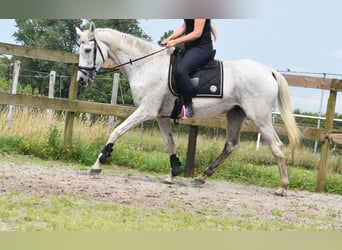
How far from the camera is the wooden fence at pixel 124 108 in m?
5.54

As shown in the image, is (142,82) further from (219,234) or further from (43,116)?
(219,234)

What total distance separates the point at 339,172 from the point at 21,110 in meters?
5.23

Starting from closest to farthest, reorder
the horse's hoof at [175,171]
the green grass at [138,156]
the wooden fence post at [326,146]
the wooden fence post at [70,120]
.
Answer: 1. the horse's hoof at [175,171]
2. the wooden fence post at [326,146]
3. the green grass at [138,156]
4. the wooden fence post at [70,120]

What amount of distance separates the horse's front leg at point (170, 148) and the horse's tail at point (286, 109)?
1.30 metres

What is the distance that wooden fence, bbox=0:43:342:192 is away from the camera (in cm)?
554

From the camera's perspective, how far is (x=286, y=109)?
5.02 m

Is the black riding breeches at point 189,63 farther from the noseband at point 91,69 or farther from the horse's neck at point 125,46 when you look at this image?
the noseband at point 91,69

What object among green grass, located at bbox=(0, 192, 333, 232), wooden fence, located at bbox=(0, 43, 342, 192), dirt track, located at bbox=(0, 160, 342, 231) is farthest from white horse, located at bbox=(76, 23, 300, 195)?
green grass, located at bbox=(0, 192, 333, 232)

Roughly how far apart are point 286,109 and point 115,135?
6.45ft

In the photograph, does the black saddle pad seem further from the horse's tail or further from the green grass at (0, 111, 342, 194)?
the green grass at (0, 111, 342, 194)

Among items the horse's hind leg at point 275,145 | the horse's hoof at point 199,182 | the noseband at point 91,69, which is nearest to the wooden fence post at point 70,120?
the noseband at point 91,69

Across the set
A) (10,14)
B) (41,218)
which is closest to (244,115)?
(41,218)

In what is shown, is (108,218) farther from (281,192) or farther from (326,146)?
(326,146)

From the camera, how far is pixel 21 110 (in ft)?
24.7
